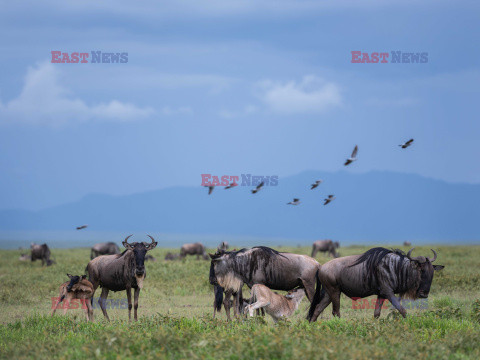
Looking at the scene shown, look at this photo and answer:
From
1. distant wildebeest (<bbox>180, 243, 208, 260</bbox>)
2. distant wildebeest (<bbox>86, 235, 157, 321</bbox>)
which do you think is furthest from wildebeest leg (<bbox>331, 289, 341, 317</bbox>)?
distant wildebeest (<bbox>180, 243, 208, 260</bbox>)

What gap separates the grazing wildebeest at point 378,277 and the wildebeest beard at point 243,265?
5.25 feet

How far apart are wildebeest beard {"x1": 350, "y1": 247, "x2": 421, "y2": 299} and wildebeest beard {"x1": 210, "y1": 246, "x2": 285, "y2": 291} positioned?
2473mm

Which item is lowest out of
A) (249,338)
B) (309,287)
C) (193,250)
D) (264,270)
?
(193,250)

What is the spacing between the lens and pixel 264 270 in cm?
1678

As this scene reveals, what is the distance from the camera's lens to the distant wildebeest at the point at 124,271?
56.7 feet

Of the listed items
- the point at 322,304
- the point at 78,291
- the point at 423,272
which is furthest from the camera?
the point at 78,291

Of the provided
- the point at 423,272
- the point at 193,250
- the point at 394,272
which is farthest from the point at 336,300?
the point at 193,250

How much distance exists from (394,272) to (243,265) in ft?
13.2

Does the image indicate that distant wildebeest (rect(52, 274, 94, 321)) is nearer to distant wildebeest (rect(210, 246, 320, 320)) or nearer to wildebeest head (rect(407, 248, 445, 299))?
distant wildebeest (rect(210, 246, 320, 320))

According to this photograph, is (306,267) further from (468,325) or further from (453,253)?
(453,253)

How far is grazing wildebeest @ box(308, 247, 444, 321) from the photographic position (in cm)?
1516

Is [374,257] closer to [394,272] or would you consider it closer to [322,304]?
[394,272]

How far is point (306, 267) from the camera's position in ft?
55.3

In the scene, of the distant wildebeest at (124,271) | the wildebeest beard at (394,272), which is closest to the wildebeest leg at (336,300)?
the wildebeest beard at (394,272)
